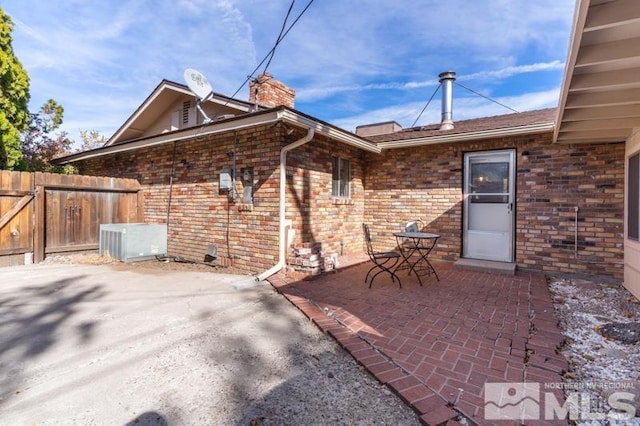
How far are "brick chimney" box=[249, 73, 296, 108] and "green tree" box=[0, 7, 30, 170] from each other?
18.1ft

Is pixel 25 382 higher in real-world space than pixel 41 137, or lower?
lower

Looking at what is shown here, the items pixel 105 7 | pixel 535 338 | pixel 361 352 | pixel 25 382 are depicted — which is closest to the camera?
pixel 25 382

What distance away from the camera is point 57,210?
6.51m

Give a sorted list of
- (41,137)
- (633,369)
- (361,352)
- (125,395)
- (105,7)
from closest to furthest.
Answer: (125,395), (633,369), (361,352), (105,7), (41,137)

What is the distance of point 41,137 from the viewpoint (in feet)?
34.3

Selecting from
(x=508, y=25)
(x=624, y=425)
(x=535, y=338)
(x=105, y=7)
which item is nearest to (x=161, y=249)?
(x=105, y=7)

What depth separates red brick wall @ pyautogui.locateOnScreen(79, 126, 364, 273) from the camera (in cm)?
539

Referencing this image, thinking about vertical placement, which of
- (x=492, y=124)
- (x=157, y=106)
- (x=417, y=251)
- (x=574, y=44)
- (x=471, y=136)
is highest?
(x=157, y=106)

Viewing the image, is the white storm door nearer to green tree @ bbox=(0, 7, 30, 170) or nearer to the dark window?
the dark window

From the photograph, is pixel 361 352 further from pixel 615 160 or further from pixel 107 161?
pixel 107 161

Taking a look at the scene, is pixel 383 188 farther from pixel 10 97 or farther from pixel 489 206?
pixel 10 97

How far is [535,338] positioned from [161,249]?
22.9 feet

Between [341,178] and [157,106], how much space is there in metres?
5.73

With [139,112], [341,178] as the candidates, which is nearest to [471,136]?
[341,178]
